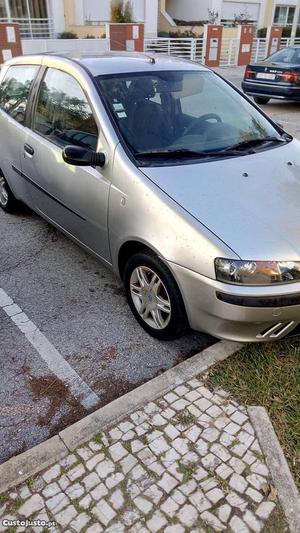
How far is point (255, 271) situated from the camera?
235 cm

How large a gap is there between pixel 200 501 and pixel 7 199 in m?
3.85

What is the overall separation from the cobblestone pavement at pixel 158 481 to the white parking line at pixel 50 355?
39 centimetres

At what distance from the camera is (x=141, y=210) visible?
2.72 m

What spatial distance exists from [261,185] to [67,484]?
2.04 m

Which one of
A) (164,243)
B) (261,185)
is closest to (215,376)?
(164,243)

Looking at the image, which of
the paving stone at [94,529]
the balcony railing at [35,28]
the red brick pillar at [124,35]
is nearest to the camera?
the paving stone at [94,529]

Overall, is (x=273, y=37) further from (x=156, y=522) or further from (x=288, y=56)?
(x=156, y=522)

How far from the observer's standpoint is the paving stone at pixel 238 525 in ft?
6.12

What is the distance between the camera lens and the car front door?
315 centimetres

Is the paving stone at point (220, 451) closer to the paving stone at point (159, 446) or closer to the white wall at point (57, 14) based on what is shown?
the paving stone at point (159, 446)

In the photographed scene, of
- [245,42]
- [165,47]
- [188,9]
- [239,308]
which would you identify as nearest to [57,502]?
[239,308]

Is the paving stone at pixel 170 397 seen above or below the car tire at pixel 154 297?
below

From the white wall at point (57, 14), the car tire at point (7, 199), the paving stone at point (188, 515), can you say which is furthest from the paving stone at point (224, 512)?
the white wall at point (57, 14)

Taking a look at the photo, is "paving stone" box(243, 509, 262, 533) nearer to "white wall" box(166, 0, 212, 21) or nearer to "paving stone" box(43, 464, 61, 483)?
"paving stone" box(43, 464, 61, 483)
